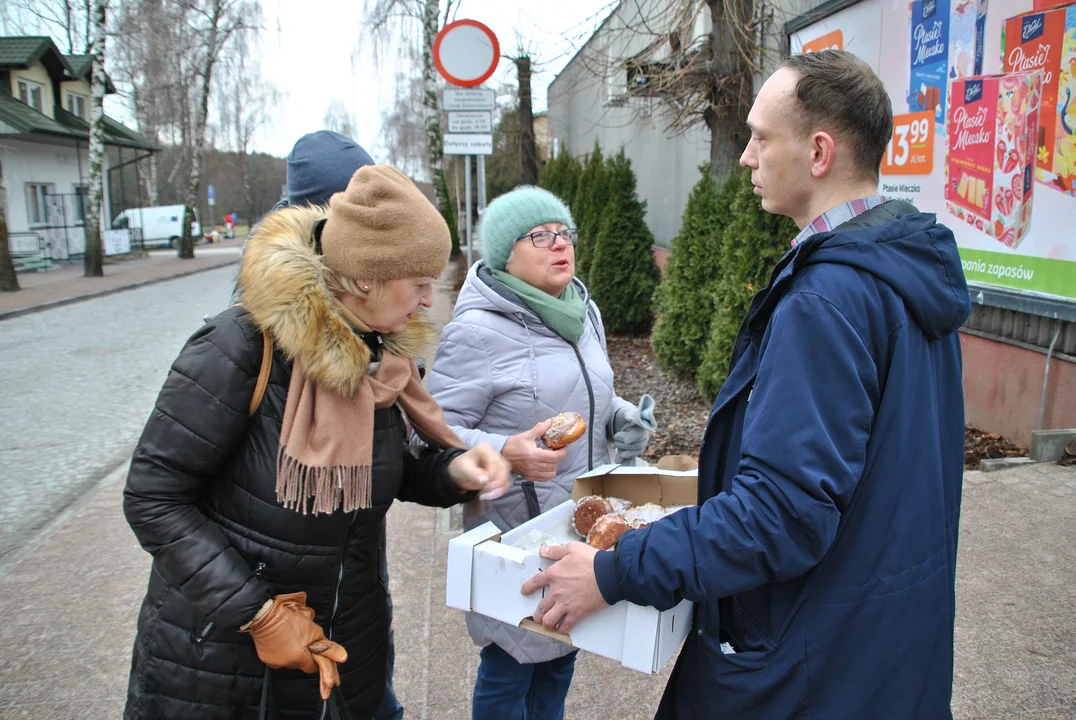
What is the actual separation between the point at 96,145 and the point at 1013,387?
22.6m

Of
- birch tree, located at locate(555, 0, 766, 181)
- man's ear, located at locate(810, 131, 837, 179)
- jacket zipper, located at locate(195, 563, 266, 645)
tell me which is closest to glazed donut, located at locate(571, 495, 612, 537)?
jacket zipper, located at locate(195, 563, 266, 645)

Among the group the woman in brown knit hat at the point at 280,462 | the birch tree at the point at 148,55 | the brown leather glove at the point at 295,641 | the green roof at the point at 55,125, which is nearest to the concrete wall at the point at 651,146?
the woman in brown knit hat at the point at 280,462

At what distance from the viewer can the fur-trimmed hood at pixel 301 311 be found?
5.98 feet

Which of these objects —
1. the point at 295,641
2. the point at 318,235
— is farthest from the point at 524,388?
the point at 295,641

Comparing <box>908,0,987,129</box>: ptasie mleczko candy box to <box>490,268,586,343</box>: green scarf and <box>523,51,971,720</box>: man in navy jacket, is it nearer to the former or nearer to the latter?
<box>490,268,586,343</box>: green scarf

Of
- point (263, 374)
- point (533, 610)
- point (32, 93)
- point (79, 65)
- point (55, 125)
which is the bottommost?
point (533, 610)

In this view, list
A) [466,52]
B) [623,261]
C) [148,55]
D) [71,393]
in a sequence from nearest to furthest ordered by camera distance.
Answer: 1. [466,52]
2. [71,393]
3. [623,261]
4. [148,55]

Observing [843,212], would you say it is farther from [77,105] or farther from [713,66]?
[77,105]

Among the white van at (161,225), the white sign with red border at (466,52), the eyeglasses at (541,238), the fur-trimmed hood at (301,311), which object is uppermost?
the white sign with red border at (466,52)

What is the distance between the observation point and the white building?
26.4m

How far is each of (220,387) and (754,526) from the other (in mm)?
1167

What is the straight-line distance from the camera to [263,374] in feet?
6.08

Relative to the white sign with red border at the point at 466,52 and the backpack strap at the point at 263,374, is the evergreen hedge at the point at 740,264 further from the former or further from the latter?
the backpack strap at the point at 263,374

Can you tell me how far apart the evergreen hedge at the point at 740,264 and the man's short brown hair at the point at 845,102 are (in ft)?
14.0
